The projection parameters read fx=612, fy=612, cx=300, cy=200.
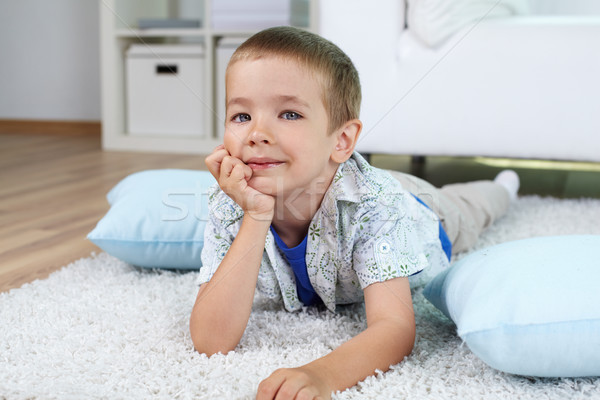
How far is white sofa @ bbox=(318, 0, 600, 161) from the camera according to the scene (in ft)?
4.62

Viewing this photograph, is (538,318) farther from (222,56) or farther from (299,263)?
(222,56)

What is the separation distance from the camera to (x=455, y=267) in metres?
0.72

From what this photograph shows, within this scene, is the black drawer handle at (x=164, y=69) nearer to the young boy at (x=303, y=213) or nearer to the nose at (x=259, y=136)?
the young boy at (x=303, y=213)

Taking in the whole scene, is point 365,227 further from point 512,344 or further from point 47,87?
point 47,87

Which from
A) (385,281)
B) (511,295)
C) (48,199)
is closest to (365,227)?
(385,281)

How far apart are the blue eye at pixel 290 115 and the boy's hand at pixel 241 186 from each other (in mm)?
65

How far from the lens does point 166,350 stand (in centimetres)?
64

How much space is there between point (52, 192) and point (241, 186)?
103 cm

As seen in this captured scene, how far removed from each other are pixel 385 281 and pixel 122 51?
1985 mm

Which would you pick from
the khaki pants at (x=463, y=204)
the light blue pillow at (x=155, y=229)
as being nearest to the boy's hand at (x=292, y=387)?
the light blue pillow at (x=155, y=229)

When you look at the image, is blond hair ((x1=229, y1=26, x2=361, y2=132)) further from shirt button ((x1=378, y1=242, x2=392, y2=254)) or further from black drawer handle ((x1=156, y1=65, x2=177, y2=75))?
black drawer handle ((x1=156, y1=65, x2=177, y2=75))

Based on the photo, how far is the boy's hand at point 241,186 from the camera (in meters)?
0.63

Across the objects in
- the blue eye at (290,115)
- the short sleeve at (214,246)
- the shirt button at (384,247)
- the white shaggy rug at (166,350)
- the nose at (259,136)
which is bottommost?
the white shaggy rug at (166,350)

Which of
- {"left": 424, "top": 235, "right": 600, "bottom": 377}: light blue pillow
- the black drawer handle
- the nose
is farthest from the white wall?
{"left": 424, "top": 235, "right": 600, "bottom": 377}: light blue pillow
